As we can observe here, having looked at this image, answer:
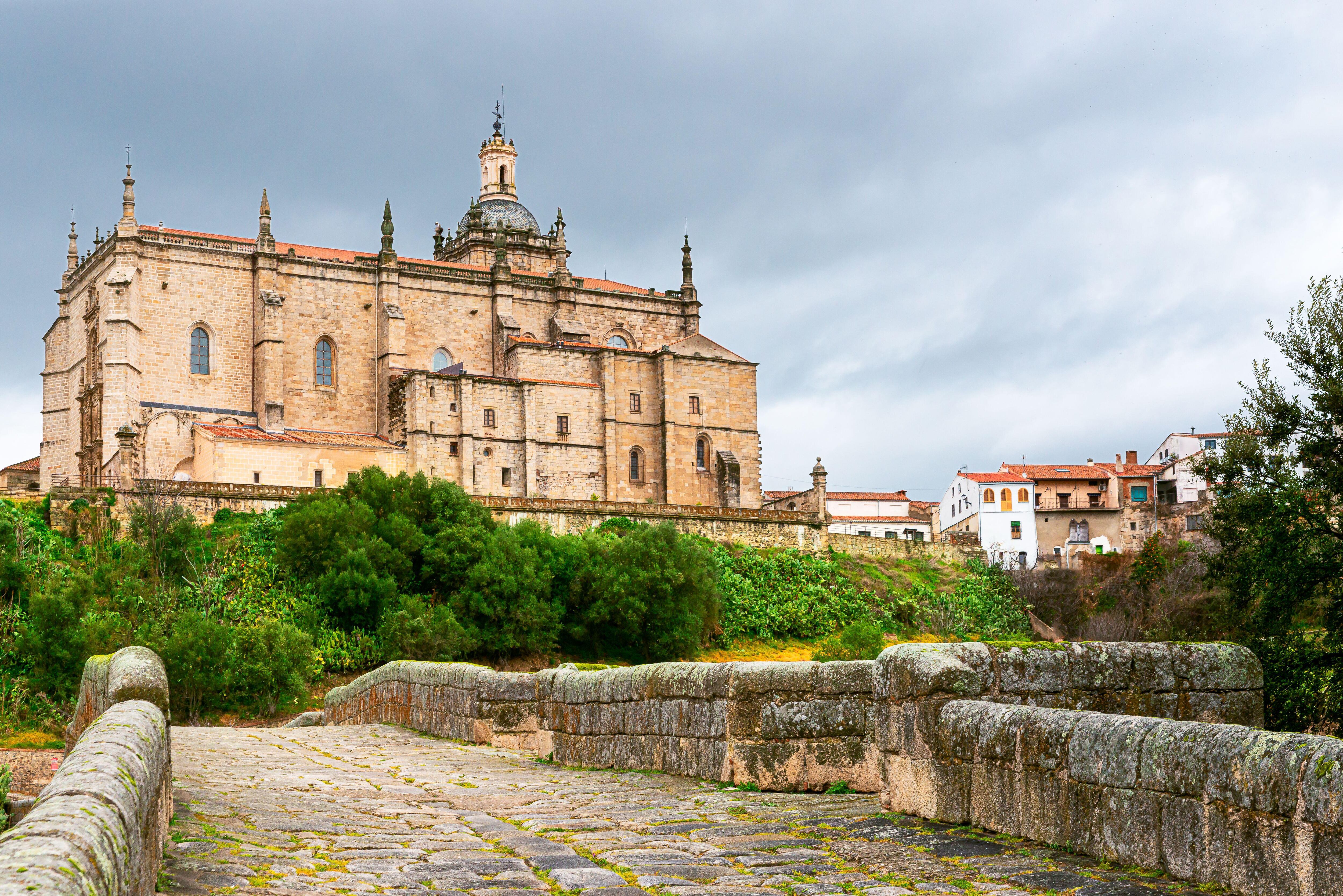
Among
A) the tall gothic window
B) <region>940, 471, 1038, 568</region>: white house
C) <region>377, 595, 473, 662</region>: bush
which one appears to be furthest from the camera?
<region>940, 471, 1038, 568</region>: white house

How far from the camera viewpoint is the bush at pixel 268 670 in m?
32.8

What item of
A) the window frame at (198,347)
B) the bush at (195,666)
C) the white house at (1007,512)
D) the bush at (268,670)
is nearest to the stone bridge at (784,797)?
the bush at (195,666)

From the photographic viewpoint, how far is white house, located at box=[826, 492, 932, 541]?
74.1 meters

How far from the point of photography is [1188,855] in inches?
206

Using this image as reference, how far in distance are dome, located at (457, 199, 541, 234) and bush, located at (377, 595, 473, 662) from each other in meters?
35.3

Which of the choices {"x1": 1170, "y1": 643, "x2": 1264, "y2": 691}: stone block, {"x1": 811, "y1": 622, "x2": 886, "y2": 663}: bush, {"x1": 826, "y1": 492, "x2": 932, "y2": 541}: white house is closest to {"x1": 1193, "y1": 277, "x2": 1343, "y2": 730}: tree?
{"x1": 1170, "y1": 643, "x2": 1264, "y2": 691}: stone block

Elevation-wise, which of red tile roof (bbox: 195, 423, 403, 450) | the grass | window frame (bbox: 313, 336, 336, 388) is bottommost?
the grass

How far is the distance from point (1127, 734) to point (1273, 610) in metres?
18.5

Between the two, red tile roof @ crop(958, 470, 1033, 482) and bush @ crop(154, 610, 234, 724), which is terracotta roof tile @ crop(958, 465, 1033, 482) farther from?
bush @ crop(154, 610, 234, 724)

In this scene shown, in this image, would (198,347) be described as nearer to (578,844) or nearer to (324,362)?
(324,362)

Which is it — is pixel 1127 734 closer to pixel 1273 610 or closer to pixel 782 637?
pixel 1273 610

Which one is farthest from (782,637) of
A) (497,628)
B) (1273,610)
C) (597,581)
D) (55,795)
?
(55,795)

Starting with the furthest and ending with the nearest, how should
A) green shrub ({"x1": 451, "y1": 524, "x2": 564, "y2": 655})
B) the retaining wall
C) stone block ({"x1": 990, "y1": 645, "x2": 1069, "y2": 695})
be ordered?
1. green shrub ({"x1": 451, "y1": 524, "x2": 564, "y2": 655})
2. stone block ({"x1": 990, "y1": 645, "x2": 1069, "y2": 695})
3. the retaining wall

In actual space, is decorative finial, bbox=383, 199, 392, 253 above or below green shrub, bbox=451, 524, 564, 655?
above
